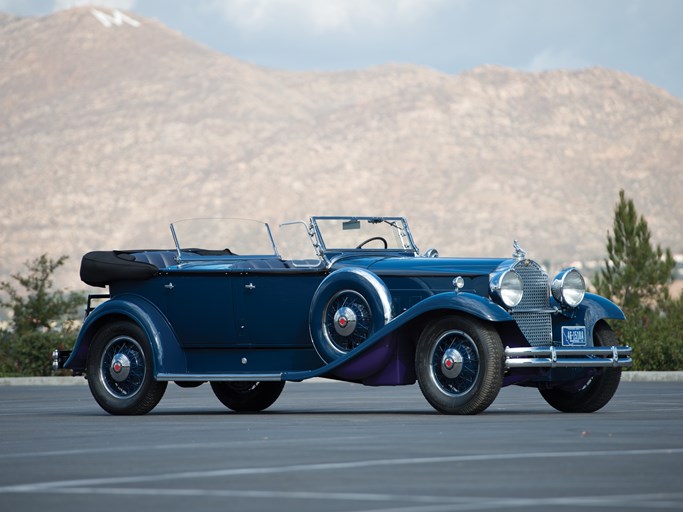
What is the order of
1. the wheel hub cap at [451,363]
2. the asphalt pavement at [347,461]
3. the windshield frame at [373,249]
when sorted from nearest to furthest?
the asphalt pavement at [347,461]
the wheel hub cap at [451,363]
the windshield frame at [373,249]

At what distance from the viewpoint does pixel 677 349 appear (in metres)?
25.4

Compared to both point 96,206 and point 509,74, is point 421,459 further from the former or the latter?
point 509,74

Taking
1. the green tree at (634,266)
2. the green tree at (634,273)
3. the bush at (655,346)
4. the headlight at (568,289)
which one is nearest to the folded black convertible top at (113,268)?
the headlight at (568,289)

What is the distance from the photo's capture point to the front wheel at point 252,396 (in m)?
16.2

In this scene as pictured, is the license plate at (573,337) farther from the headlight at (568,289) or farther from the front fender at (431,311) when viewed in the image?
the front fender at (431,311)

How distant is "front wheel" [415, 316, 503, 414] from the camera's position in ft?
43.5

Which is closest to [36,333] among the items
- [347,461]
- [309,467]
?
[347,461]

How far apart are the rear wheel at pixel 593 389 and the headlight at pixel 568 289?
1.55ft

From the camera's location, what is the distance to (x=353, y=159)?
16362 centimetres

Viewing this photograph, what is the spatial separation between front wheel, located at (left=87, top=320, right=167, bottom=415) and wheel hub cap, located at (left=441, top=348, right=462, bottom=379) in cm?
303

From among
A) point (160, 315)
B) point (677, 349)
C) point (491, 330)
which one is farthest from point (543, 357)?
point (677, 349)

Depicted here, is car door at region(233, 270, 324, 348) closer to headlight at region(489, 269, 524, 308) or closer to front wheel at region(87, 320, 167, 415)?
front wheel at region(87, 320, 167, 415)

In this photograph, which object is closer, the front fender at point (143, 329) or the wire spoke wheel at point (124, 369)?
the front fender at point (143, 329)

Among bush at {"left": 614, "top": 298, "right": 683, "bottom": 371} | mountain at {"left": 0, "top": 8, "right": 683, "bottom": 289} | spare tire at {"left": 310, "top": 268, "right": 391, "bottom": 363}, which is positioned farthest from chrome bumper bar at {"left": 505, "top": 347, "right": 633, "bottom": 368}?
mountain at {"left": 0, "top": 8, "right": 683, "bottom": 289}
